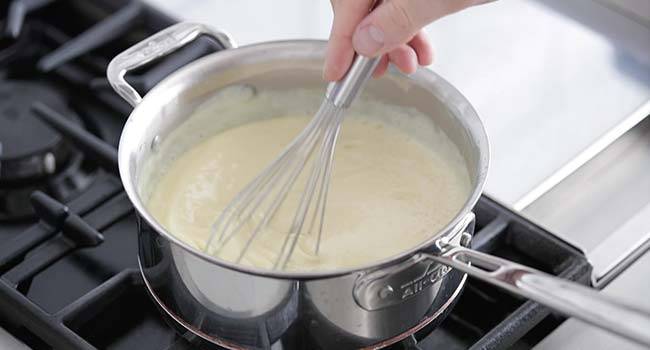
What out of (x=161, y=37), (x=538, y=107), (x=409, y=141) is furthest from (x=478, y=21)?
(x=161, y=37)

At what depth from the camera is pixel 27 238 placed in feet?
2.52

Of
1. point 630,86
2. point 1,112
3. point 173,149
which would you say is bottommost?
point 1,112

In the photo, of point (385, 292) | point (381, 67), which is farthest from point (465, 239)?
point (381, 67)

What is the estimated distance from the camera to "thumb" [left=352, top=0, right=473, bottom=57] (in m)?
0.62

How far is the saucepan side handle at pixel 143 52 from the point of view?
733 millimetres

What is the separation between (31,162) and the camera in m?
0.84

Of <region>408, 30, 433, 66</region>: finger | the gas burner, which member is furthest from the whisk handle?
the gas burner

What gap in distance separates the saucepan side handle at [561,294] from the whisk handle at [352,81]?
13 cm

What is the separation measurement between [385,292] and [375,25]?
0.54 feet

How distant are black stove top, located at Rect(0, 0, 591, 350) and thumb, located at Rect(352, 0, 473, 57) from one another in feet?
0.61

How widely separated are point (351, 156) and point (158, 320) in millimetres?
195

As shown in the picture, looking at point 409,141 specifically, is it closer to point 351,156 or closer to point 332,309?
point 351,156

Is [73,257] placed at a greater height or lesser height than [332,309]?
lesser

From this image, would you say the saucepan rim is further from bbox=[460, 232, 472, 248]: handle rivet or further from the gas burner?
the gas burner
